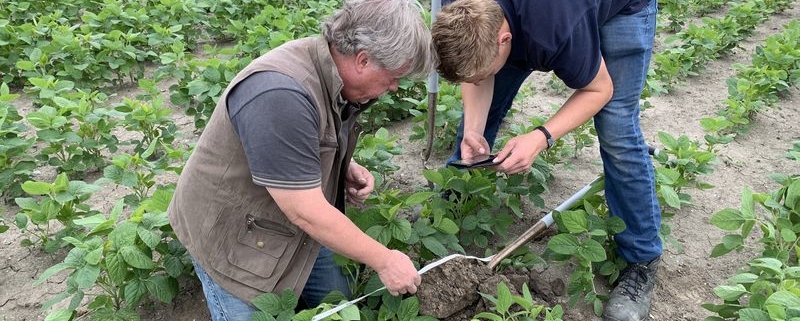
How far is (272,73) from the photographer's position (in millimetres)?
1706

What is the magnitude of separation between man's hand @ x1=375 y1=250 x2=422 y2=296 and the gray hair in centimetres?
60

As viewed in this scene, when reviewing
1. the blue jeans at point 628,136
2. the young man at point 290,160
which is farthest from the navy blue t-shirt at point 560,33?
the young man at point 290,160

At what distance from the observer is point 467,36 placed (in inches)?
77.4

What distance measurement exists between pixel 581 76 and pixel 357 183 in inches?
37.0

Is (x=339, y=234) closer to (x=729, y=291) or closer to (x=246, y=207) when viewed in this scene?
(x=246, y=207)

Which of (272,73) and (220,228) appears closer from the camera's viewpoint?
(272,73)

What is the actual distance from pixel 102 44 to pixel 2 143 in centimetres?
156

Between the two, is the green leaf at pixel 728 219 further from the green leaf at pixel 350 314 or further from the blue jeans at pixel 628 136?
the green leaf at pixel 350 314

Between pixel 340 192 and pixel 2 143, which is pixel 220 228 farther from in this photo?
pixel 2 143

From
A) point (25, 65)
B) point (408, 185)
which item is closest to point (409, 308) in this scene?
point (408, 185)

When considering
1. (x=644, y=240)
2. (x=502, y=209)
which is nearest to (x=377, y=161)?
(x=502, y=209)

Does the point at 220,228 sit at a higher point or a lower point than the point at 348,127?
lower

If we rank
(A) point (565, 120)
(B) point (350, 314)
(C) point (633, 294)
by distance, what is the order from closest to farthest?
(B) point (350, 314), (A) point (565, 120), (C) point (633, 294)

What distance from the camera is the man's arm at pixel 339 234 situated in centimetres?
175
